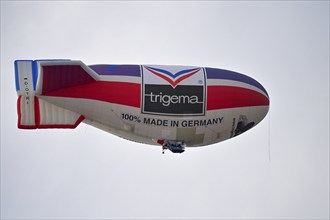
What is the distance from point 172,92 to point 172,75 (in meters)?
1.19

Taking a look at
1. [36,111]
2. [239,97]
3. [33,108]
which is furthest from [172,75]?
[33,108]

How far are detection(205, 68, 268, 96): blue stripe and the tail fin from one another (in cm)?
857

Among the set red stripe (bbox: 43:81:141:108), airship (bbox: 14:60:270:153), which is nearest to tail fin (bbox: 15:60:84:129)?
airship (bbox: 14:60:270:153)

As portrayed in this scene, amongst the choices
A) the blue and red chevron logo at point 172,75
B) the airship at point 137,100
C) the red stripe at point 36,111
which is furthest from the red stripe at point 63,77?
the blue and red chevron logo at point 172,75

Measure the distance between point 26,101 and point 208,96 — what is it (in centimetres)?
1105

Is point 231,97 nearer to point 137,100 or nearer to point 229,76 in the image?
point 229,76

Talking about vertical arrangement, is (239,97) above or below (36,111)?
above

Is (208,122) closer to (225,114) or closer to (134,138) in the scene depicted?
(225,114)

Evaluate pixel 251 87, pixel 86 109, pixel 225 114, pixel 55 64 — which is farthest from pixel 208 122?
pixel 55 64

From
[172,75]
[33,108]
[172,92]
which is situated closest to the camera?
[33,108]

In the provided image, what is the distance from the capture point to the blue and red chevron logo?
4069 cm

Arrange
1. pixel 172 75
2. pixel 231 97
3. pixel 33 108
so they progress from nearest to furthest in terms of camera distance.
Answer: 1. pixel 33 108
2. pixel 172 75
3. pixel 231 97

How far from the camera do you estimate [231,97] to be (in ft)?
137

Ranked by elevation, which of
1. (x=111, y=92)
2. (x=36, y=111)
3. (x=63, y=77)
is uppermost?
(x=63, y=77)
